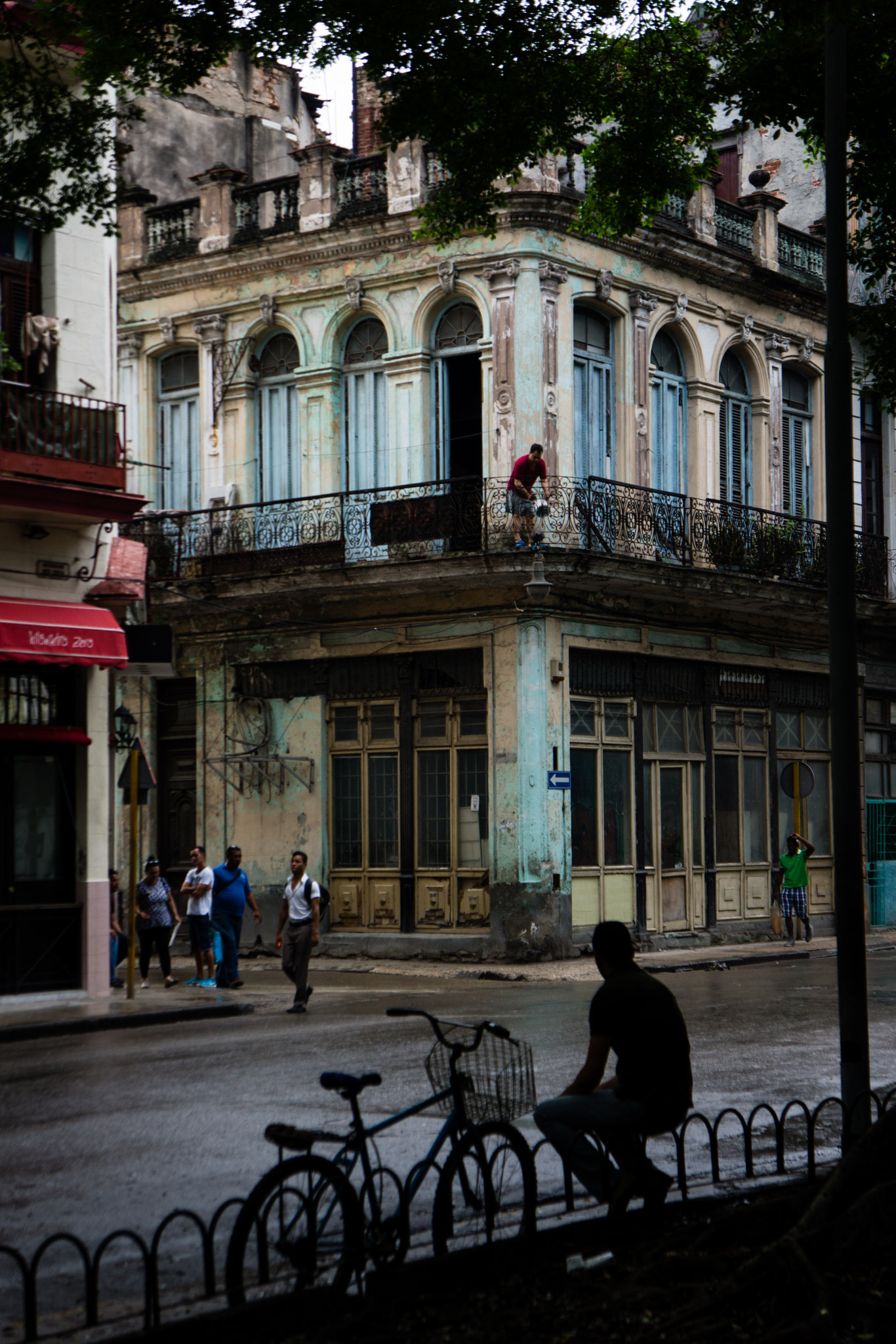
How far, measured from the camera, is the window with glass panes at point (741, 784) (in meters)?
26.1

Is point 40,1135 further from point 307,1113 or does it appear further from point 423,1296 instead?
point 423,1296

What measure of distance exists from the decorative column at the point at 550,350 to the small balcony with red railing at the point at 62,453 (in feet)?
22.6

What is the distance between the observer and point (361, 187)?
24500 millimetres

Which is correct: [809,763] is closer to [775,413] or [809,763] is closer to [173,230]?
[775,413]

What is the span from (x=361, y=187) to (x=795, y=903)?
41.1 ft

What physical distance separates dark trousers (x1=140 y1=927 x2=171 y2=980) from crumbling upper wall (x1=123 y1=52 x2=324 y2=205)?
14715mm

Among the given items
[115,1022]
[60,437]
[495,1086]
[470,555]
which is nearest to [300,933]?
[115,1022]

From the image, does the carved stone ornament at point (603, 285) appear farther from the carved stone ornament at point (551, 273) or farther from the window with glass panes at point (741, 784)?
the window with glass panes at point (741, 784)

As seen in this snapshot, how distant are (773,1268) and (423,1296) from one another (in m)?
1.23

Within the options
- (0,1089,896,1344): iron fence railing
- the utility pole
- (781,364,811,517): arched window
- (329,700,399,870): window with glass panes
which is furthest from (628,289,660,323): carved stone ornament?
(0,1089,896,1344): iron fence railing

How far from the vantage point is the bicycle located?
5.88m

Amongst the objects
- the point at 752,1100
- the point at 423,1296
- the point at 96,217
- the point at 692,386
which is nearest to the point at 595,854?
the point at 692,386

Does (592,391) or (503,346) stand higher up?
(503,346)

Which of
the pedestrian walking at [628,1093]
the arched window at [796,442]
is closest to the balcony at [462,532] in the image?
the arched window at [796,442]
